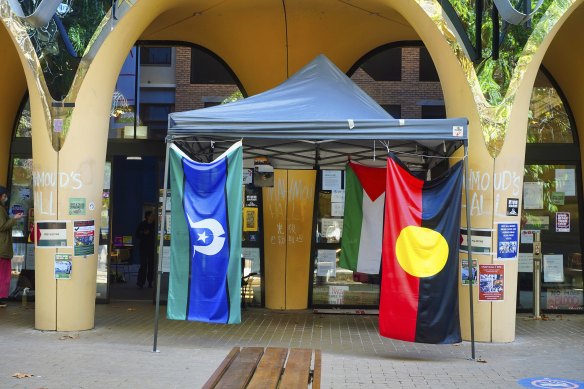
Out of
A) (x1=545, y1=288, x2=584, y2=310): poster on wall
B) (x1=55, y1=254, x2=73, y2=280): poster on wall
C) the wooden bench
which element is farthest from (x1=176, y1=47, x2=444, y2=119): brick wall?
the wooden bench

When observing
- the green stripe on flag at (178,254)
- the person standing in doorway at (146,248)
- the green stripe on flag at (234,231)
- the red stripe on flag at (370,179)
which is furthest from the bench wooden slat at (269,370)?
the person standing in doorway at (146,248)

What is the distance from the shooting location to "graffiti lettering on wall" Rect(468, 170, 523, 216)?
33.0 ft

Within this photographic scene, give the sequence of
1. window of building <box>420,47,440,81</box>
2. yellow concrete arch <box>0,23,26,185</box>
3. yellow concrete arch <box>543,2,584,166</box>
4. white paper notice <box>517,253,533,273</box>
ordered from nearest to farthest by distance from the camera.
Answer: yellow concrete arch <box>543,2,584,166</box>, yellow concrete arch <box>0,23,26,185</box>, white paper notice <box>517,253,533,273</box>, window of building <box>420,47,440,81</box>

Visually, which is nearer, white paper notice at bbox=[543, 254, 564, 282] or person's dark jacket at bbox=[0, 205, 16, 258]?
person's dark jacket at bbox=[0, 205, 16, 258]

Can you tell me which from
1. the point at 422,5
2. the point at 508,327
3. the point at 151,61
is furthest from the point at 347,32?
the point at 508,327

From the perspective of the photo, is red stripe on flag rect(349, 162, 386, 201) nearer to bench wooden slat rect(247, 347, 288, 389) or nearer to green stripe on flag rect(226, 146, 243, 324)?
green stripe on flag rect(226, 146, 243, 324)

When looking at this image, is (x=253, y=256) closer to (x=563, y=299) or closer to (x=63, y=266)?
(x=63, y=266)

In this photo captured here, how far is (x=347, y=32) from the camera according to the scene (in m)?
12.9

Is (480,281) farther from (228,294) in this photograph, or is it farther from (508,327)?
(228,294)

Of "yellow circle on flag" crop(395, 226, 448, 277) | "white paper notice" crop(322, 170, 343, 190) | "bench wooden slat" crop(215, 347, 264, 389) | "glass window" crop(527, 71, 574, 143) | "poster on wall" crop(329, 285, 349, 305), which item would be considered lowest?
"poster on wall" crop(329, 285, 349, 305)

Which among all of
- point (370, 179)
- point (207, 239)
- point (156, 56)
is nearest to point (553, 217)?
point (370, 179)

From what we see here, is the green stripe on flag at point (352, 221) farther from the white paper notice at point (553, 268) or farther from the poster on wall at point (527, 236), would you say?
the white paper notice at point (553, 268)

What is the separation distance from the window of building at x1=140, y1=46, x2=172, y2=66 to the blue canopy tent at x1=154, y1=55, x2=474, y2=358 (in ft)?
12.2

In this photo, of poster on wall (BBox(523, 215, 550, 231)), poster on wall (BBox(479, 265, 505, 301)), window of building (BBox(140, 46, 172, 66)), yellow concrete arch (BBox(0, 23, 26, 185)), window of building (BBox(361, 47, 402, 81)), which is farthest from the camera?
window of building (BBox(140, 46, 172, 66))
